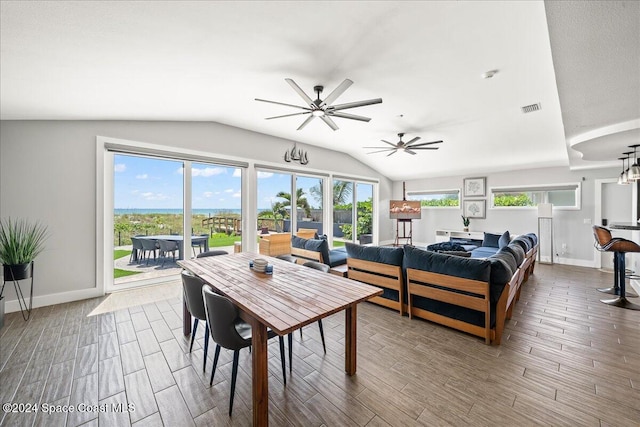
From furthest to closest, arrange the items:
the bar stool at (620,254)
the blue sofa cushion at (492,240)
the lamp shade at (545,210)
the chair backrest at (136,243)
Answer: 1. the lamp shade at (545,210)
2. the blue sofa cushion at (492,240)
3. the chair backrest at (136,243)
4. the bar stool at (620,254)

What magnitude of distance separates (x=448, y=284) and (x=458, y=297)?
0.51 ft

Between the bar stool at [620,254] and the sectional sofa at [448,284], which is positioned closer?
the sectional sofa at [448,284]

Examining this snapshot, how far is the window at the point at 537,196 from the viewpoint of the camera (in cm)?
599

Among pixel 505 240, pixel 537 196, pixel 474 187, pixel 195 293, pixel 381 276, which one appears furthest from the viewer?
pixel 474 187

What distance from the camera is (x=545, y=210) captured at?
5914 millimetres

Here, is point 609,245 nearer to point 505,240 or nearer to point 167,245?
point 505,240

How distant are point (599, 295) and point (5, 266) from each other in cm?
809

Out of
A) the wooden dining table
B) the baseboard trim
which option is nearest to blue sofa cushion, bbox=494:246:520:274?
the wooden dining table

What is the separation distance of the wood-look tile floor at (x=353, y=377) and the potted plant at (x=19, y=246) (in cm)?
59

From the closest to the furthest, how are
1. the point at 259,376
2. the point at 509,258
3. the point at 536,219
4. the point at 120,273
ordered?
the point at 259,376 → the point at 509,258 → the point at 120,273 → the point at 536,219

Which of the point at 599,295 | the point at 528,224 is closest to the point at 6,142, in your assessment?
the point at 599,295

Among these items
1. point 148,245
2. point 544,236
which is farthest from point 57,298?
point 544,236

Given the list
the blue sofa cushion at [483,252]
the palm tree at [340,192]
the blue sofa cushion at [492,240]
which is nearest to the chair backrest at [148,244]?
the palm tree at [340,192]

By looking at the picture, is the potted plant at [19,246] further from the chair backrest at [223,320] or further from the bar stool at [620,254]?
the bar stool at [620,254]
